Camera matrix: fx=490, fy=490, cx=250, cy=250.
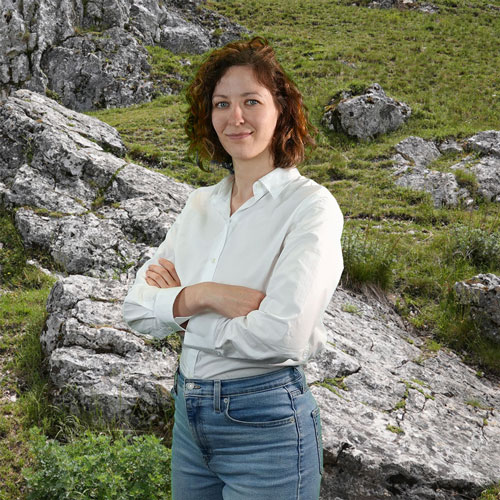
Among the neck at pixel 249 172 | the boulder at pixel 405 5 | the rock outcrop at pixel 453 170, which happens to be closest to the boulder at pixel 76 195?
the neck at pixel 249 172

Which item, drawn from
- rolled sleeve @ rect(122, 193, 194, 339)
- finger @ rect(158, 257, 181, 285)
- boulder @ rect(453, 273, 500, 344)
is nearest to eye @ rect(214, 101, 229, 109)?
rolled sleeve @ rect(122, 193, 194, 339)

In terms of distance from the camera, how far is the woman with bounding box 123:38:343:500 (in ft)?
5.64

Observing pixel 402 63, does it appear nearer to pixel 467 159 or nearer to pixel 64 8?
pixel 467 159

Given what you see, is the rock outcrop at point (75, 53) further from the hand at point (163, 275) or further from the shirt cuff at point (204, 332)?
the shirt cuff at point (204, 332)

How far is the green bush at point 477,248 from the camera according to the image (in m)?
7.43

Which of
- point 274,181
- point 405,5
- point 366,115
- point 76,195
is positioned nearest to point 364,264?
point 76,195

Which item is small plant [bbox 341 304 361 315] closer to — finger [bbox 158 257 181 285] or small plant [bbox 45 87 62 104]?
finger [bbox 158 257 181 285]

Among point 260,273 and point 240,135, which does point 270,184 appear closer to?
point 240,135

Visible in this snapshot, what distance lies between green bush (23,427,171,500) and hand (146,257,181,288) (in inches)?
52.1

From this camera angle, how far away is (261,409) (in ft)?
5.70

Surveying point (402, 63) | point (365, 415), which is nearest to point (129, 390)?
point (365, 415)

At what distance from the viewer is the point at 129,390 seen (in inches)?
153

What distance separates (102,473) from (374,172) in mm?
9636

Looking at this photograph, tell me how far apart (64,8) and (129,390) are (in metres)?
19.3
